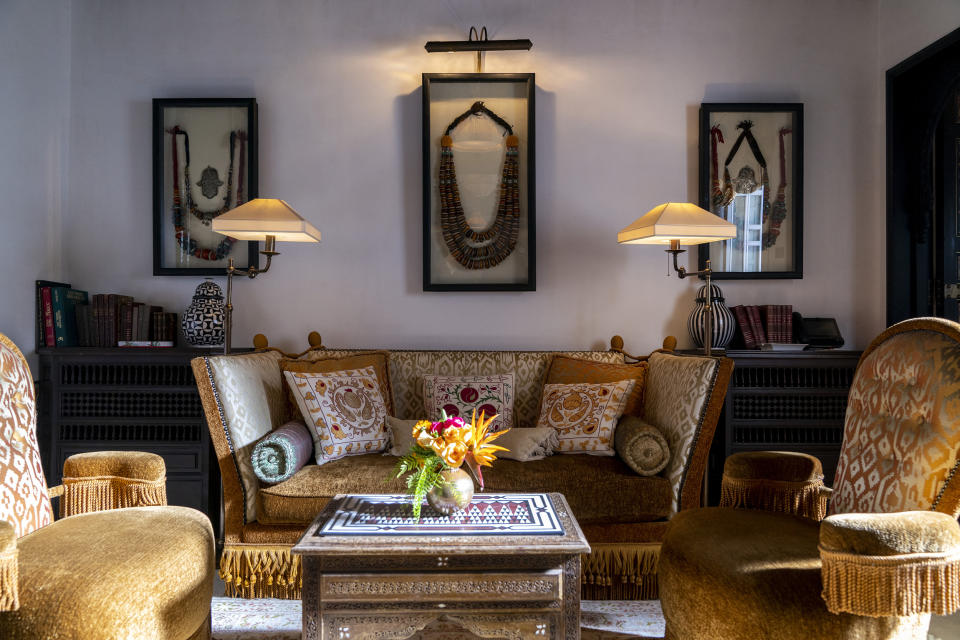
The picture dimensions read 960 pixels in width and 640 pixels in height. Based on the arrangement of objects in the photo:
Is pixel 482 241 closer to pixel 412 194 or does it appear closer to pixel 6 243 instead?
pixel 412 194

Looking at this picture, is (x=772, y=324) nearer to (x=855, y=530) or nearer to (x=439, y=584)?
(x=855, y=530)

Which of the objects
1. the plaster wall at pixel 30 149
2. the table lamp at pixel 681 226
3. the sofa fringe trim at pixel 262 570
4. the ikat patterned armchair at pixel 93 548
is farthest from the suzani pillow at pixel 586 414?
the plaster wall at pixel 30 149

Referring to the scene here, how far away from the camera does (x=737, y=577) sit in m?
1.45

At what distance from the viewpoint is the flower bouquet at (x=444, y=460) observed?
1677mm

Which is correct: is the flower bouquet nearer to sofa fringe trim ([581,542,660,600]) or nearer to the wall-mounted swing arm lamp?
sofa fringe trim ([581,542,660,600])

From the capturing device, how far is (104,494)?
1946 mm

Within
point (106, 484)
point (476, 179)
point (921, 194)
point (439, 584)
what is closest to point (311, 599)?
point (439, 584)

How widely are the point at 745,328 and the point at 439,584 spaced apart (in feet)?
7.44

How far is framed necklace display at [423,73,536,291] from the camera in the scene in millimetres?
3258

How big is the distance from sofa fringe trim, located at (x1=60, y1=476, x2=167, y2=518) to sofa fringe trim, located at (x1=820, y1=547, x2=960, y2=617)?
6.19ft

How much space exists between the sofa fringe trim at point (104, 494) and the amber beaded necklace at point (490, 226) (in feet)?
6.05

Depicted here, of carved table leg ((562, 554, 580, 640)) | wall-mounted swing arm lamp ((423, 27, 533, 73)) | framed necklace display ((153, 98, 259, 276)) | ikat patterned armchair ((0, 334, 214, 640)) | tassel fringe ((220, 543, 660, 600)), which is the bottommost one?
tassel fringe ((220, 543, 660, 600))

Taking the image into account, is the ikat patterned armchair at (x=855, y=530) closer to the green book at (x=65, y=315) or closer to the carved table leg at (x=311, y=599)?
the carved table leg at (x=311, y=599)

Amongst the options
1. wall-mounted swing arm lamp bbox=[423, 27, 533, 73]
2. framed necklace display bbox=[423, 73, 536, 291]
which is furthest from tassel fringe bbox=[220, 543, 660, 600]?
wall-mounted swing arm lamp bbox=[423, 27, 533, 73]
